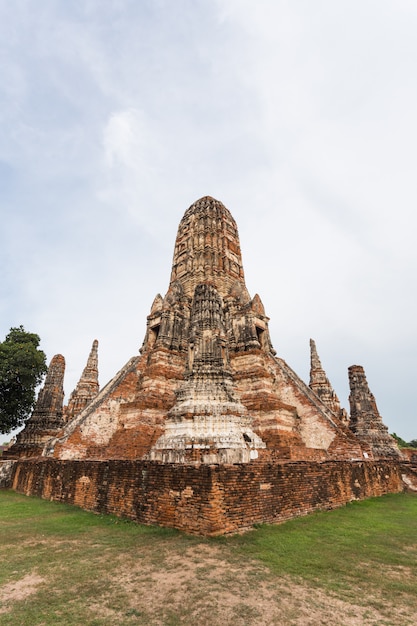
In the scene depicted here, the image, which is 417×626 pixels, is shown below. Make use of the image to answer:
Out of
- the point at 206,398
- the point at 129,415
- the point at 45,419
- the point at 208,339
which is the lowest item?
the point at 129,415

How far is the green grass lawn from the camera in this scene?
354cm

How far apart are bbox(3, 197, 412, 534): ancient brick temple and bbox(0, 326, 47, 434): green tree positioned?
1.28 meters

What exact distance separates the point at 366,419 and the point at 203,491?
66.2ft

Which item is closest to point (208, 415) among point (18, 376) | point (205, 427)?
point (205, 427)

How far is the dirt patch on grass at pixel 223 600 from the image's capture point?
3.44m

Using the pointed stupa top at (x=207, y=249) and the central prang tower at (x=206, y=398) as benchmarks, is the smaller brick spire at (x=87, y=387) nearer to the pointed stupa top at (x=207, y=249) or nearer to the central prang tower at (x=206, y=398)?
the central prang tower at (x=206, y=398)

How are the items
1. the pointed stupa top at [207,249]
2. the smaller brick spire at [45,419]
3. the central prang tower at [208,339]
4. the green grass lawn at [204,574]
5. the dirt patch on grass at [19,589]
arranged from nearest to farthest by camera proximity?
1. the green grass lawn at [204,574]
2. the dirt patch on grass at [19,589]
3. the central prang tower at [208,339]
4. the smaller brick spire at [45,419]
5. the pointed stupa top at [207,249]

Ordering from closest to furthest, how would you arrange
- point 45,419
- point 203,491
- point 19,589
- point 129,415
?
point 19,589 → point 203,491 → point 129,415 → point 45,419

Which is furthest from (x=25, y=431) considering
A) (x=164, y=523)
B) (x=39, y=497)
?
(x=164, y=523)

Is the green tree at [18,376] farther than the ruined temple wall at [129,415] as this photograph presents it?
Yes

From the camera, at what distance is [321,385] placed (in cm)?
2536

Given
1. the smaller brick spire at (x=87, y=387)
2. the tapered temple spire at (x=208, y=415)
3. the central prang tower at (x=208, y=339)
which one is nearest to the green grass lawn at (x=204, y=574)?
the tapered temple spire at (x=208, y=415)

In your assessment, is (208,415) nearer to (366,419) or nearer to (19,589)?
(19,589)

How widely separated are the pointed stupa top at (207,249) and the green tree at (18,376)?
10.6m
